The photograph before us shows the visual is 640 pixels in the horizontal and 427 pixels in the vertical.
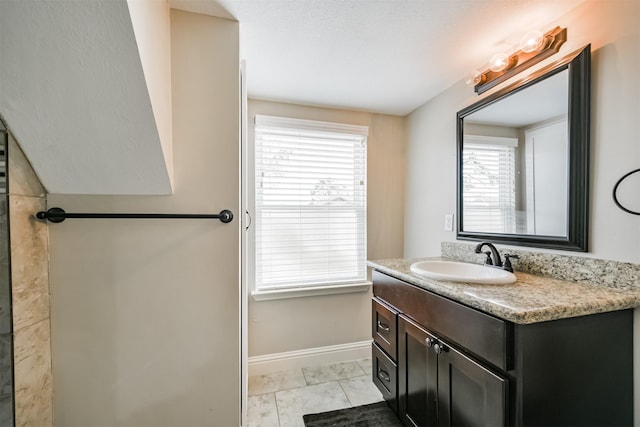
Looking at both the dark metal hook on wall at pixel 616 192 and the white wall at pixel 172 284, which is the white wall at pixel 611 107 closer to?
the dark metal hook on wall at pixel 616 192

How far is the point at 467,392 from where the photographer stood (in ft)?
3.24

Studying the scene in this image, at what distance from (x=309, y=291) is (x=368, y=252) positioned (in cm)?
59

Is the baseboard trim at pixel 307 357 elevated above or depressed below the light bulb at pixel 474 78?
below

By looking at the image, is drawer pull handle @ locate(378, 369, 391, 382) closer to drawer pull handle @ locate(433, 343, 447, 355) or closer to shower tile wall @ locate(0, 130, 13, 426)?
drawer pull handle @ locate(433, 343, 447, 355)

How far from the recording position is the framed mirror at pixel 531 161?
1.10 m

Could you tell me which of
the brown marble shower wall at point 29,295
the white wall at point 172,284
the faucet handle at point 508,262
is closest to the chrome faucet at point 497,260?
the faucet handle at point 508,262

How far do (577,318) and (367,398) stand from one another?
1.32 meters

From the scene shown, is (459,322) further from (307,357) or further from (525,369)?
(307,357)

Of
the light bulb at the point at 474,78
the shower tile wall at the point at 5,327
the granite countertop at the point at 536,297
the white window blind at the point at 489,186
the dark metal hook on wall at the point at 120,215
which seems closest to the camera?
the granite countertop at the point at 536,297

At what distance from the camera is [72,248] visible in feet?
3.56

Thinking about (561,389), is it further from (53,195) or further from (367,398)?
(53,195)

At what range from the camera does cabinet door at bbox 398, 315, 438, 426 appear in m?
1.17

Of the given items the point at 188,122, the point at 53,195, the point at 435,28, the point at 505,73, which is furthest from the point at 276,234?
the point at 505,73

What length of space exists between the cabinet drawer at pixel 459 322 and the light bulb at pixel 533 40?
4.05 feet
